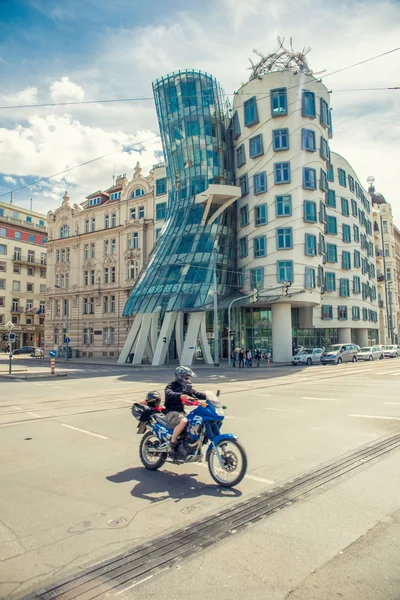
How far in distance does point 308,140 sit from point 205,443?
121ft

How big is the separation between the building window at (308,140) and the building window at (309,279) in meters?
10.9

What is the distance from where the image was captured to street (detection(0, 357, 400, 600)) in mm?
3393

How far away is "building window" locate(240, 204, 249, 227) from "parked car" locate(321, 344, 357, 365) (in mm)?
14519

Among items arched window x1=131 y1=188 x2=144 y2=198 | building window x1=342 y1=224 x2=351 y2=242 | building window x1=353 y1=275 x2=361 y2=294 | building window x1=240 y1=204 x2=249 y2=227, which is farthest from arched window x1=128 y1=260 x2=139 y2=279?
building window x1=353 y1=275 x2=361 y2=294

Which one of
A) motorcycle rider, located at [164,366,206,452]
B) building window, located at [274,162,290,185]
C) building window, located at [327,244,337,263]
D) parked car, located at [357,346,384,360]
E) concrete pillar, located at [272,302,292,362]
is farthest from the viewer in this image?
building window, located at [327,244,337,263]

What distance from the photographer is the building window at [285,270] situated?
3669 centimetres

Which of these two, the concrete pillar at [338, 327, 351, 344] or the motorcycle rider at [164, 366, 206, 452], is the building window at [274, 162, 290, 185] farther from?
the motorcycle rider at [164, 366, 206, 452]

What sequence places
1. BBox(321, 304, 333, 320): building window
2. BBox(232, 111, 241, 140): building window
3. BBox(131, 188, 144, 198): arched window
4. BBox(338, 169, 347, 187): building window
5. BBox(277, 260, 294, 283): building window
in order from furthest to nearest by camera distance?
BBox(131, 188, 144, 198): arched window < BBox(338, 169, 347, 187): building window < BBox(321, 304, 333, 320): building window < BBox(232, 111, 241, 140): building window < BBox(277, 260, 294, 283): building window

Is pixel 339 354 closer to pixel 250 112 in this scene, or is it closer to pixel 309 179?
pixel 309 179

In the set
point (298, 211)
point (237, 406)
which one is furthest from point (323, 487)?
point (298, 211)

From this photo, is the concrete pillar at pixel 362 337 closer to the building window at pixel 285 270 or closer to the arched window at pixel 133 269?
the building window at pixel 285 270

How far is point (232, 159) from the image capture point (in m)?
44.5

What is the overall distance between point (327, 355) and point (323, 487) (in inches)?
1243

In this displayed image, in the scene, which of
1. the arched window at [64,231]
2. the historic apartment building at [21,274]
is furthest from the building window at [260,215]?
the historic apartment building at [21,274]
